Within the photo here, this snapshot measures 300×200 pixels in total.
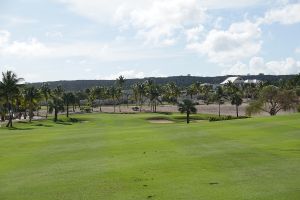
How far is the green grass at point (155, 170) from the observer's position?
56.7ft

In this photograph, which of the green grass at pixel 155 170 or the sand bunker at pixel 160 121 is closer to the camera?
the green grass at pixel 155 170

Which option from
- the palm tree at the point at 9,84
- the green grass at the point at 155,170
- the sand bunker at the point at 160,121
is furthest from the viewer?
the sand bunker at the point at 160,121

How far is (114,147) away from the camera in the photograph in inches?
1310

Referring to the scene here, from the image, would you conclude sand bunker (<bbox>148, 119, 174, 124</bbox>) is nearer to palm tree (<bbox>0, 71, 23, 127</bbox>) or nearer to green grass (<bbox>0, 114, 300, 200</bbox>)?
palm tree (<bbox>0, 71, 23, 127</bbox>)

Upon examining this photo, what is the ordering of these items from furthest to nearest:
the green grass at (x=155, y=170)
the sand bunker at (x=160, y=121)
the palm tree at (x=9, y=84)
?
the sand bunker at (x=160, y=121)
the palm tree at (x=9, y=84)
the green grass at (x=155, y=170)

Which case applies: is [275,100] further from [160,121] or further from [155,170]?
[155,170]

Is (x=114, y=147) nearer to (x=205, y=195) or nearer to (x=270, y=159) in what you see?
(x=270, y=159)

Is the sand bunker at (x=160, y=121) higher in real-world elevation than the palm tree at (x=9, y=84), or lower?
lower

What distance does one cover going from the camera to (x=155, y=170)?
22219 millimetres

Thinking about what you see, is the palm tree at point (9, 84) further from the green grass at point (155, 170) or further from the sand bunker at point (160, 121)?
the green grass at point (155, 170)

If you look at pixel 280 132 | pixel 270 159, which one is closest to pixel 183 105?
pixel 280 132

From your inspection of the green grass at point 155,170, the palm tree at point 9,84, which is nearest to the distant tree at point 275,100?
the palm tree at point 9,84

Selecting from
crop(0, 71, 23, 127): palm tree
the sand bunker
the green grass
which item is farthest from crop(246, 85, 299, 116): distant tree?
the green grass

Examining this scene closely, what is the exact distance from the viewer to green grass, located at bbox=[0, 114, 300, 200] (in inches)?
680
